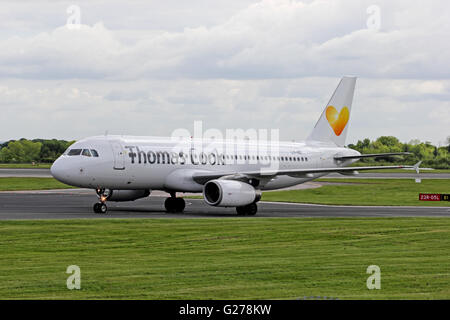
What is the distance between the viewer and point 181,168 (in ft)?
141

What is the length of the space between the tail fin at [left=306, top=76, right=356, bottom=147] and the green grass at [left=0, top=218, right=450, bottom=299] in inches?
779

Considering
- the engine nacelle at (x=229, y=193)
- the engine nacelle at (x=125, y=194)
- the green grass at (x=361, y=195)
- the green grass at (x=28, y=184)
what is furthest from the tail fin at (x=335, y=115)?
the green grass at (x=28, y=184)

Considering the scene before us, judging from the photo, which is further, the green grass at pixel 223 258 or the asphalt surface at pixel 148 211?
the asphalt surface at pixel 148 211

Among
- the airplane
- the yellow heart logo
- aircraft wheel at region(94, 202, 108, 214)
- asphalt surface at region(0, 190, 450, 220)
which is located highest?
the yellow heart logo

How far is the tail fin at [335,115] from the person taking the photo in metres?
53.7

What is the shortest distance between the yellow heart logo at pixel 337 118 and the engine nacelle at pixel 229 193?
46.3 ft

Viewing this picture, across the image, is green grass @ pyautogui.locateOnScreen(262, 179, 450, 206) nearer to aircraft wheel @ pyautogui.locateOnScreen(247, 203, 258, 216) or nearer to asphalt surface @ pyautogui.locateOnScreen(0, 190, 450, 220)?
asphalt surface @ pyautogui.locateOnScreen(0, 190, 450, 220)

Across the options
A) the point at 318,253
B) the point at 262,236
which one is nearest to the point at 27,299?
the point at 318,253

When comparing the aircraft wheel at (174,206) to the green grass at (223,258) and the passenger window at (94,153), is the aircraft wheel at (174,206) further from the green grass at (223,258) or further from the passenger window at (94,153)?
the green grass at (223,258)

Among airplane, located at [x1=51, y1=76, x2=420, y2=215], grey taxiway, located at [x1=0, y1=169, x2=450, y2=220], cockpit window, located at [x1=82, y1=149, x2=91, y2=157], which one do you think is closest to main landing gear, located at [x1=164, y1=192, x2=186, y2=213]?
airplane, located at [x1=51, y1=76, x2=420, y2=215]

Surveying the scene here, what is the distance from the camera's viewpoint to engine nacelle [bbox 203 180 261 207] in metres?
39.7

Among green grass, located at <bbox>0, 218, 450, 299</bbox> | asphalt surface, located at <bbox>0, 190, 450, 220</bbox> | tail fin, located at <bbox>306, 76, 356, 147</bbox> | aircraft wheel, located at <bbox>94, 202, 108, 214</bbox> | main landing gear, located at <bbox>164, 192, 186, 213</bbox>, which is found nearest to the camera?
green grass, located at <bbox>0, 218, 450, 299</bbox>

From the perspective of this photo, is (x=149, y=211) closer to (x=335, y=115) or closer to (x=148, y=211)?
(x=148, y=211)

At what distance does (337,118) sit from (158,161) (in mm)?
16835
